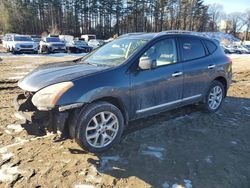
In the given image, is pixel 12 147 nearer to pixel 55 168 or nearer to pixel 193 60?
pixel 55 168

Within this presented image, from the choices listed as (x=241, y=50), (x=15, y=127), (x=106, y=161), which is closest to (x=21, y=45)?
(x=15, y=127)

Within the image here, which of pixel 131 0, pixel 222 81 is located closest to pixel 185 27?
pixel 131 0

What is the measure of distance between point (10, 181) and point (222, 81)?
477 centimetres

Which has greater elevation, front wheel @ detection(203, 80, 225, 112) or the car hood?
the car hood

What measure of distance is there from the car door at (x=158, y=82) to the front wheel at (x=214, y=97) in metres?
1.13

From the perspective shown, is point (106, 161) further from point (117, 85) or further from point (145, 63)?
point (145, 63)

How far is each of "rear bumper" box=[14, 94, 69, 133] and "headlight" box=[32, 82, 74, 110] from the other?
0.12 m

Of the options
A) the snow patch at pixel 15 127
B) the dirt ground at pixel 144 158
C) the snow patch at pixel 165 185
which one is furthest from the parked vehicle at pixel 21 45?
the snow patch at pixel 165 185

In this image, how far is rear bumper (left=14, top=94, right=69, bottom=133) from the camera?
11.4 ft

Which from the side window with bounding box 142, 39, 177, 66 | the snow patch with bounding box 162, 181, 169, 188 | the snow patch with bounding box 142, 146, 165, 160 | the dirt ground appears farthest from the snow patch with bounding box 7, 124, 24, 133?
the snow patch with bounding box 162, 181, 169, 188

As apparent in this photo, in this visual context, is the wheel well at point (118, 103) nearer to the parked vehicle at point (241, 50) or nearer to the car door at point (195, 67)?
the car door at point (195, 67)

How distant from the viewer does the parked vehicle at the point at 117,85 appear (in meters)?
3.58

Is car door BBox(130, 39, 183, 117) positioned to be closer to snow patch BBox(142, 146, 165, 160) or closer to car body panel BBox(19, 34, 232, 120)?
car body panel BBox(19, 34, 232, 120)

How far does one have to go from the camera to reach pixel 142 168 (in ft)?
11.6
